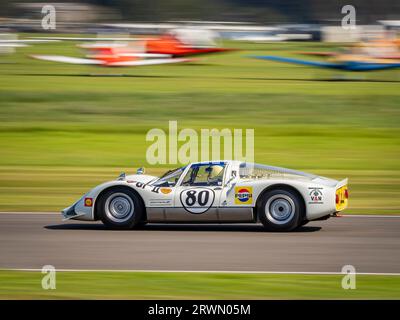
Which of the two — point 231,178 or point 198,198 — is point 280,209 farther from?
point 198,198

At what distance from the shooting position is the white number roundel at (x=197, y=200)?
10156mm

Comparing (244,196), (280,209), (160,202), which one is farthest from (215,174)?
(280,209)

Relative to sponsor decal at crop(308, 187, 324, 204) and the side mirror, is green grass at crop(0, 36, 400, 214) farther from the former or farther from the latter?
the side mirror

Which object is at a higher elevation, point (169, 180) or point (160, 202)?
point (169, 180)

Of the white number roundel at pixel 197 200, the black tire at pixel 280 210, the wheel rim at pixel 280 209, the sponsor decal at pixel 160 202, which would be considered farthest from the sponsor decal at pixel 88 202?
the wheel rim at pixel 280 209

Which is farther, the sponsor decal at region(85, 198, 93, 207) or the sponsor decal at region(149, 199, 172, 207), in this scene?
the sponsor decal at region(85, 198, 93, 207)

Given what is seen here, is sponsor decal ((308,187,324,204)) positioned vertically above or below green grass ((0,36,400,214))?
below

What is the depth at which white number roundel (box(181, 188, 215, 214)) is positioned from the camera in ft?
33.3

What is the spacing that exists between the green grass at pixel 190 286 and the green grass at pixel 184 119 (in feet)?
18.4

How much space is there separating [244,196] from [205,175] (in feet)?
2.16

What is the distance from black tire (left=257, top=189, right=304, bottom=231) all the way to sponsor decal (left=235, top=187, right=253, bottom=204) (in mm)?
144

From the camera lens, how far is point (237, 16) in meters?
84.7

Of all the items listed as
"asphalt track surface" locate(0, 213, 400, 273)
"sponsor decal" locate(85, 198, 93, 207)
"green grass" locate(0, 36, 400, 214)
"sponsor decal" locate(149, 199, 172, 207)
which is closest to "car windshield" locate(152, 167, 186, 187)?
"sponsor decal" locate(149, 199, 172, 207)

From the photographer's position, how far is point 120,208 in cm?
1051
